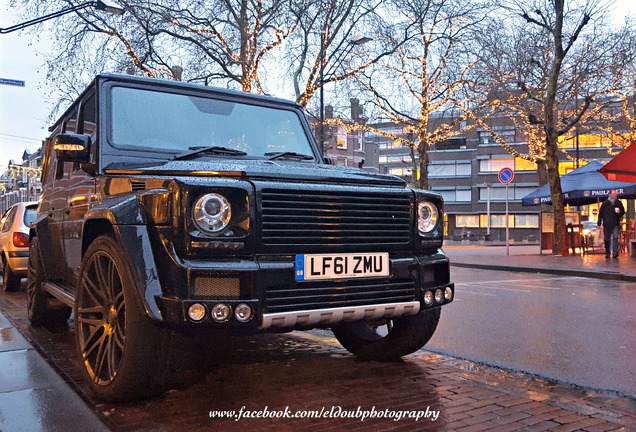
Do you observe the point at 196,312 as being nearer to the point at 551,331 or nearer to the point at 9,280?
the point at 551,331

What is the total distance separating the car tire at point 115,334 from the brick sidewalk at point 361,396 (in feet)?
0.49

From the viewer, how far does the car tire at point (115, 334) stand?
10.8ft

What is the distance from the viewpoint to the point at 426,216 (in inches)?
160

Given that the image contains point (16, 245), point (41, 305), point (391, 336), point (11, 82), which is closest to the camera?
point (391, 336)

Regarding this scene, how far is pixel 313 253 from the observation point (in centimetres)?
349

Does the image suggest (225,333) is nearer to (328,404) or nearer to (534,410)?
(328,404)

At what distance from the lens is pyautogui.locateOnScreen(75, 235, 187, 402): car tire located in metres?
3.30

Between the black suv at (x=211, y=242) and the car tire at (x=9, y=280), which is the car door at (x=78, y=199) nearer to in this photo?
the black suv at (x=211, y=242)

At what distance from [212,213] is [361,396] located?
58.8 inches

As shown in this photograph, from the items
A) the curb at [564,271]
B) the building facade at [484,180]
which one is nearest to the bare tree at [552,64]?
the curb at [564,271]

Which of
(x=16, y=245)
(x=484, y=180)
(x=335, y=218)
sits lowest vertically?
(x=16, y=245)

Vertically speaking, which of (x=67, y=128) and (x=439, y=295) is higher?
(x=67, y=128)

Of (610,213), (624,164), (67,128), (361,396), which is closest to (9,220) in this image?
(67,128)

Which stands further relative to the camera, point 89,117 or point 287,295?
point 89,117
